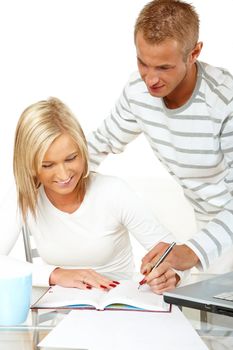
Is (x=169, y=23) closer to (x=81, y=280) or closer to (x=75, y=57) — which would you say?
(x=81, y=280)

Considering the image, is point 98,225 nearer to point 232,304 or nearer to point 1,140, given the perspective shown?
point 232,304

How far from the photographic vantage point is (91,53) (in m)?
4.46

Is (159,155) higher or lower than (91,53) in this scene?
lower

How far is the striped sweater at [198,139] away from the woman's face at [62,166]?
29 cm

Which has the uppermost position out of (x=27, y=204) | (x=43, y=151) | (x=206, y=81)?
(x=206, y=81)

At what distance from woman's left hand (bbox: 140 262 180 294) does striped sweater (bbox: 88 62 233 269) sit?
0.12 meters

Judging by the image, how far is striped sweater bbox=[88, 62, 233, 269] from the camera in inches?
74.7

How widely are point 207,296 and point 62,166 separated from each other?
0.64 meters

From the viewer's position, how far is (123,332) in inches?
56.2

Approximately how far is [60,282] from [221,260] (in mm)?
651

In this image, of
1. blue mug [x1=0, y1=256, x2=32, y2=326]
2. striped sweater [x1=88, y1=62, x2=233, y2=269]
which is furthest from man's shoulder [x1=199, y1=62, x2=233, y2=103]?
blue mug [x1=0, y1=256, x2=32, y2=326]

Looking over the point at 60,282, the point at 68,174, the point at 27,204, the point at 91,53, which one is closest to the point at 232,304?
the point at 60,282

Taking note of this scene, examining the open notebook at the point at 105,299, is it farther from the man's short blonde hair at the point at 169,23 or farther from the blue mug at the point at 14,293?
the man's short blonde hair at the point at 169,23

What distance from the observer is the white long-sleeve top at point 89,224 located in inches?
83.0
